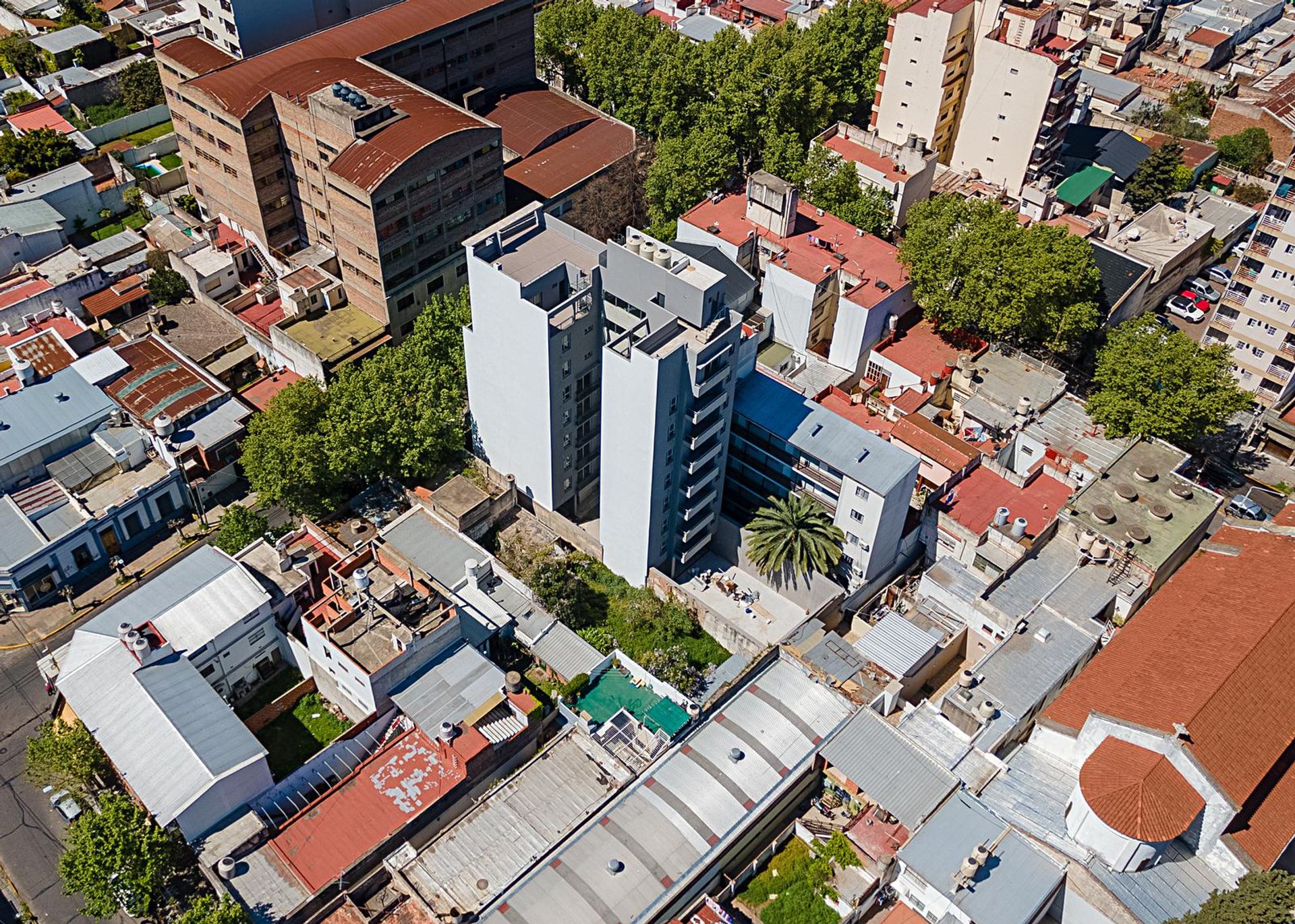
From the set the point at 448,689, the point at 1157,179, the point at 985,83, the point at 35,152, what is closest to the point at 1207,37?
the point at 1157,179

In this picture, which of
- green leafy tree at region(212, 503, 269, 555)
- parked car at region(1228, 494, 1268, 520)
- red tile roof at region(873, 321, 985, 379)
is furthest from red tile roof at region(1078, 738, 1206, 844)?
green leafy tree at region(212, 503, 269, 555)

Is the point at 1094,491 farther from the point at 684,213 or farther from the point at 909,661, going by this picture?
the point at 684,213

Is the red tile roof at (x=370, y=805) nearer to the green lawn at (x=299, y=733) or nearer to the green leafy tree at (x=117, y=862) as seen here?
the green lawn at (x=299, y=733)

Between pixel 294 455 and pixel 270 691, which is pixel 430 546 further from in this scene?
pixel 270 691

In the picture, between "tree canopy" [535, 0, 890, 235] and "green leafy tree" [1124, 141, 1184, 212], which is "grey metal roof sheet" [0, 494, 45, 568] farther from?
"green leafy tree" [1124, 141, 1184, 212]

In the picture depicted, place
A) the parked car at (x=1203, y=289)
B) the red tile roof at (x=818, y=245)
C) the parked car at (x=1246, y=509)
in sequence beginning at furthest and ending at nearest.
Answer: the parked car at (x=1203, y=289)
the red tile roof at (x=818, y=245)
the parked car at (x=1246, y=509)

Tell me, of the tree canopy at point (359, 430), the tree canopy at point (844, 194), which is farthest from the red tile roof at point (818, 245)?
the tree canopy at point (359, 430)
